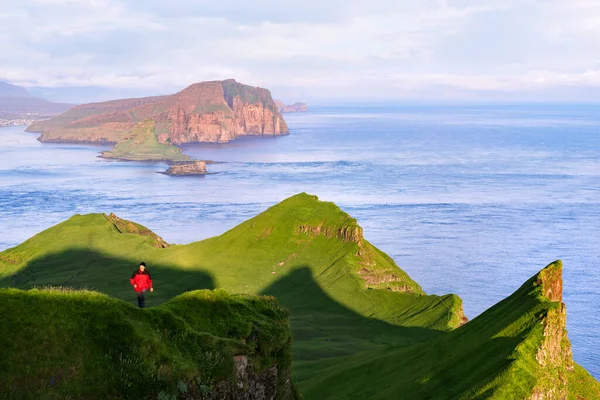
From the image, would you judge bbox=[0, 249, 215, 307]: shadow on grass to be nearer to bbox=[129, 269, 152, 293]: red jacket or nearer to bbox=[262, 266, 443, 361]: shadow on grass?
bbox=[262, 266, 443, 361]: shadow on grass

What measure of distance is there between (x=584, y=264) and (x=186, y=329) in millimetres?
134897

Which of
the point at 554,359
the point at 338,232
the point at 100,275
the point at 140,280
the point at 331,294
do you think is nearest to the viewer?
the point at 140,280

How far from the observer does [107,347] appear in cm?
2689

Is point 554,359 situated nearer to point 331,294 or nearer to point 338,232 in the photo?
point 331,294

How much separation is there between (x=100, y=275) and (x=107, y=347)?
10130 centimetres

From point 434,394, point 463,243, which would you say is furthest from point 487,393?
point 463,243

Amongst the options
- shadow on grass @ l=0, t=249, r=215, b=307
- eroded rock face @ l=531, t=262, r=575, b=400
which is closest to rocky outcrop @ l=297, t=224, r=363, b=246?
shadow on grass @ l=0, t=249, r=215, b=307

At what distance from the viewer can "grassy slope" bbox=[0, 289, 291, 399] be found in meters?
25.3

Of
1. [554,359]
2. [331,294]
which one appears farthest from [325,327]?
[554,359]

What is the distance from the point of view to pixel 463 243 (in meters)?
167

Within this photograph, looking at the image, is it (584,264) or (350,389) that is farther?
(584,264)

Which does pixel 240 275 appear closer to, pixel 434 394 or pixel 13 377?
pixel 434 394

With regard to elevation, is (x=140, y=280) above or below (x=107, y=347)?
above

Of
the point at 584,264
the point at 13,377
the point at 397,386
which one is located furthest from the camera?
the point at 584,264
